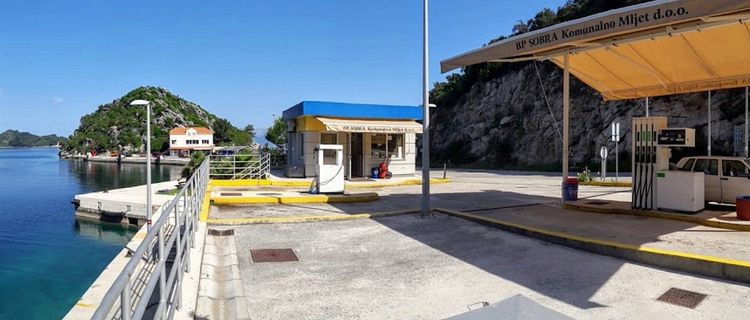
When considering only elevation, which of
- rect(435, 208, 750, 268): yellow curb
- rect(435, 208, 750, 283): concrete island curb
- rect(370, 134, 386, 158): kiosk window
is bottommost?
rect(435, 208, 750, 283): concrete island curb

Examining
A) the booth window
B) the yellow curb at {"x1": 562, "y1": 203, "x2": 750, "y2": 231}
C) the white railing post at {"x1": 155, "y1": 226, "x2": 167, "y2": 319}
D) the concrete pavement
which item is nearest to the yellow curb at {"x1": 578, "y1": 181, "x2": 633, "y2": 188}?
the yellow curb at {"x1": 562, "y1": 203, "x2": 750, "y2": 231}

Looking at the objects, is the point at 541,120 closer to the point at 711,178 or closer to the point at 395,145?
the point at 395,145

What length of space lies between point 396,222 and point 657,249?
528 cm

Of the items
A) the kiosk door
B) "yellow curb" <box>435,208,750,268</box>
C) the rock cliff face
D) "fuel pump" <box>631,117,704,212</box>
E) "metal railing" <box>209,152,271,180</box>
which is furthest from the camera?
the rock cliff face

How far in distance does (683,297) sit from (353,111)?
18627 mm

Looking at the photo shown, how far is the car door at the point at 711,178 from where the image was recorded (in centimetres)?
1194

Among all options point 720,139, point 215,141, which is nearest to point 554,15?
point 720,139

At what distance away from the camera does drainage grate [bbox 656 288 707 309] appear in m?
5.58

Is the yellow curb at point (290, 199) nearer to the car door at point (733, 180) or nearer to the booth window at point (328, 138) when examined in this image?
the booth window at point (328, 138)

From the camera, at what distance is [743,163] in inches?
460

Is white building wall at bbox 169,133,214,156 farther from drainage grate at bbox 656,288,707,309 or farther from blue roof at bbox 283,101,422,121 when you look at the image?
drainage grate at bbox 656,288,707,309

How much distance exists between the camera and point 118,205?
30875mm

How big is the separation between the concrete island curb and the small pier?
24.0 meters

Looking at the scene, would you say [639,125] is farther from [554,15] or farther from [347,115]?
[554,15]
